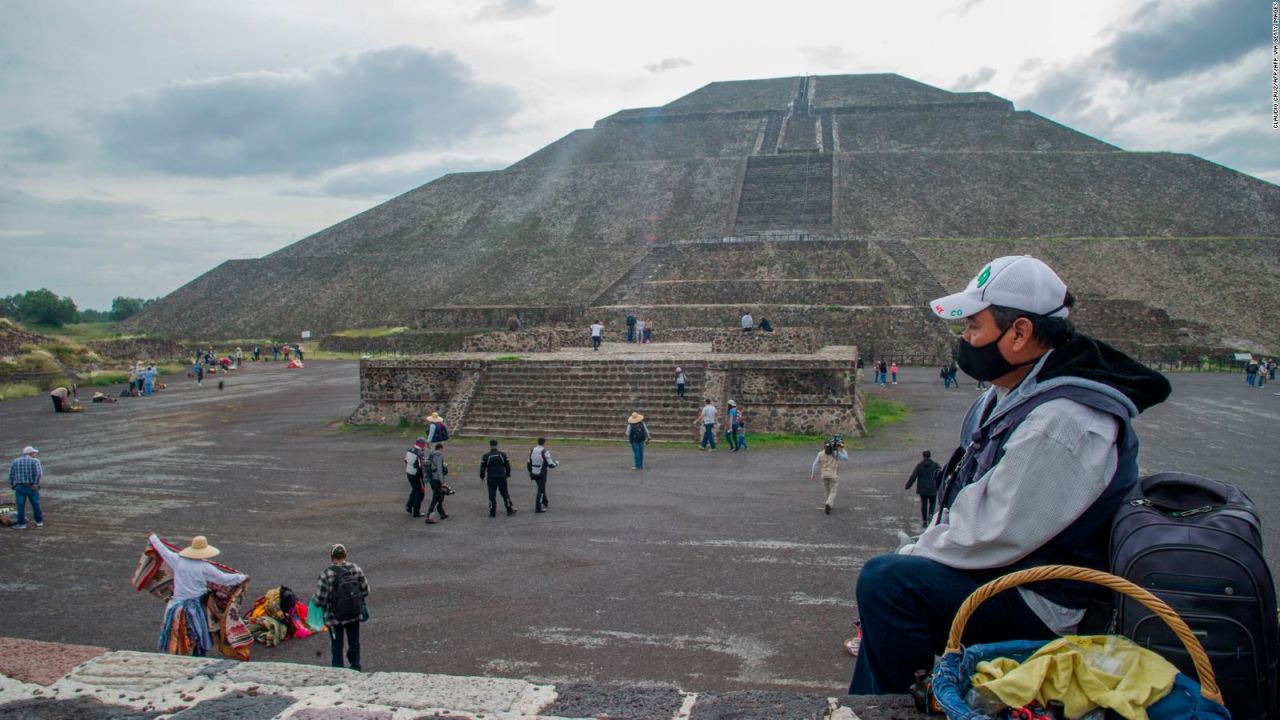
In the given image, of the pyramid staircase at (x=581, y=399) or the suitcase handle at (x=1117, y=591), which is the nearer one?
the suitcase handle at (x=1117, y=591)

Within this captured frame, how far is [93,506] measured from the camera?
39.4 feet

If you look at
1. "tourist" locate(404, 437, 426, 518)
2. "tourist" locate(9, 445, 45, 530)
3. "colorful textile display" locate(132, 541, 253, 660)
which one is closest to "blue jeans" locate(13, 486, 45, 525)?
"tourist" locate(9, 445, 45, 530)

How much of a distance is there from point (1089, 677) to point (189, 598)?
22.0 feet

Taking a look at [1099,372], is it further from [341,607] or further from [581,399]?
[581,399]

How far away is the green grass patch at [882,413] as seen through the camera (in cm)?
1803

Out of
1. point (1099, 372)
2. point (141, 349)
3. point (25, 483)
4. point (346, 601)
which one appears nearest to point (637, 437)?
point (346, 601)

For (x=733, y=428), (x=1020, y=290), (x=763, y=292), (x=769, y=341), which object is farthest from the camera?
(x=763, y=292)

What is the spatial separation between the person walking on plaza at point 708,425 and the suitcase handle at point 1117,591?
1362cm

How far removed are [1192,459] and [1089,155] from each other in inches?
1766

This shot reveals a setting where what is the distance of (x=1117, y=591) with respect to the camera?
75.8 inches

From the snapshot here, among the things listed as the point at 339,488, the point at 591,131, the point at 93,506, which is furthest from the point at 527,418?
the point at 591,131

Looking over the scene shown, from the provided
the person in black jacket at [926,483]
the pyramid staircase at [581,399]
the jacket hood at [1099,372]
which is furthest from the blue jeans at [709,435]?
the jacket hood at [1099,372]

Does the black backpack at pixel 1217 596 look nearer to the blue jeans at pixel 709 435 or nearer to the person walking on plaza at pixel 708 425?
the person walking on plaza at pixel 708 425

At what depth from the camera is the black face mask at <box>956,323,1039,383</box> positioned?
2.51 meters
